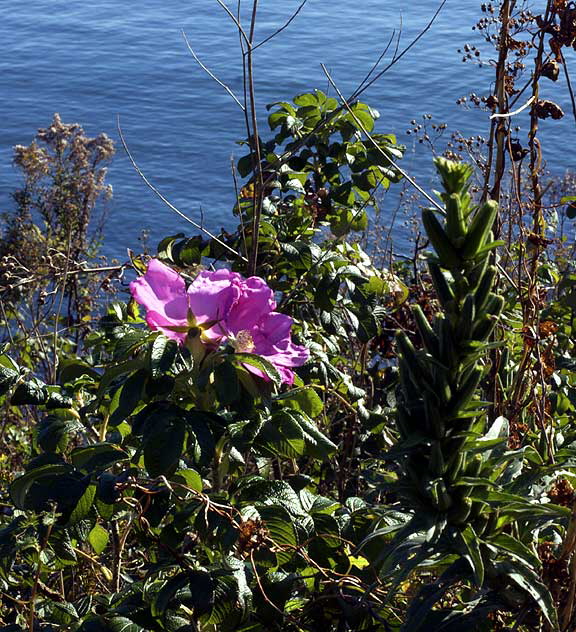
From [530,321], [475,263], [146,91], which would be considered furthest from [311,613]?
[146,91]

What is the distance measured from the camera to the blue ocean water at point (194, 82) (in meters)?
8.37

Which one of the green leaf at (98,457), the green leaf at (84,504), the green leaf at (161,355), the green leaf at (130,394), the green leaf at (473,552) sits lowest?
the green leaf at (84,504)

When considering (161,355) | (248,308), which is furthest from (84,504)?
(248,308)

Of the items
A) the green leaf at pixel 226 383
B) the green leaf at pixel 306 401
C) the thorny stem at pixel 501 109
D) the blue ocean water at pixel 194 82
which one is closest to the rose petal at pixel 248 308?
the green leaf at pixel 226 383

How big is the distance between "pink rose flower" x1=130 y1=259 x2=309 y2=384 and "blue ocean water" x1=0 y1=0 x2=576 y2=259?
18.2 feet

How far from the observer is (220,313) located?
149 centimetres

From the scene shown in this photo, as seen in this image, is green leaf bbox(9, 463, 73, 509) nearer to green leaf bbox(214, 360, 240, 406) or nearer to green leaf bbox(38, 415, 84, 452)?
green leaf bbox(38, 415, 84, 452)

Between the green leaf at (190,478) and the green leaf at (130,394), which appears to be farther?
the green leaf at (190,478)

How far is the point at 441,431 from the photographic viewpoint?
3.69ft

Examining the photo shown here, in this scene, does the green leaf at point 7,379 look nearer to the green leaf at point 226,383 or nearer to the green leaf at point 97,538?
the green leaf at point 97,538

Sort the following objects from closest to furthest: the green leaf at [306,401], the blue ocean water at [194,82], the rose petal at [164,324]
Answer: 1. the rose petal at [164,324]
2. the green leaf at [306,401]
3. the blue ocean water at [194,82]

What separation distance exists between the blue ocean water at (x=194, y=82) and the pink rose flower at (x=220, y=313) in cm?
556

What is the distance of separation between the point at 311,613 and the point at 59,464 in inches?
19.9

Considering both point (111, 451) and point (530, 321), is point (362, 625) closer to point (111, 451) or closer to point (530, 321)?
point (111, 451)
